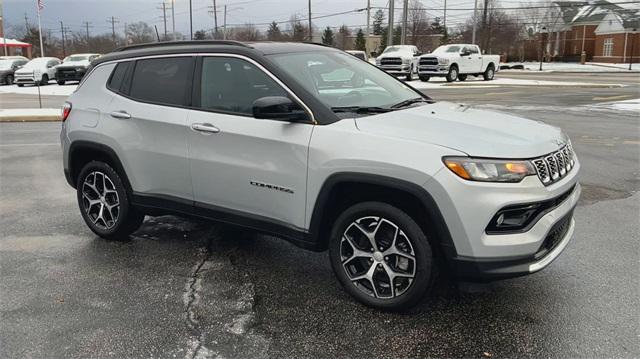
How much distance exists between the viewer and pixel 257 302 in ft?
12.9

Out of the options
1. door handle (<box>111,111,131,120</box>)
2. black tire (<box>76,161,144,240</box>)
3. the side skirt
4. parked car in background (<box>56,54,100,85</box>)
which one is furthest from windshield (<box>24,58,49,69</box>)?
the side skirt

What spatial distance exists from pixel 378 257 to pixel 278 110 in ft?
3.90

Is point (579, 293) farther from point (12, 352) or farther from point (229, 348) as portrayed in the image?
point (12, 352)

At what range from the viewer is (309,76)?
4.23 meters

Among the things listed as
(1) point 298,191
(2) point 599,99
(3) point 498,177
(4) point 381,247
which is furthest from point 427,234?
(2) point 599,99

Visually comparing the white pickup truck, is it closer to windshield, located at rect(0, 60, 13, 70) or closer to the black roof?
windshield, located at rect(0, 60, 13, 70)

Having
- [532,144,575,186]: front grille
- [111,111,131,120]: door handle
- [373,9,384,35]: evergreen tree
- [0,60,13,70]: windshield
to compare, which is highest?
[373,9,384,35]: evergreen tree

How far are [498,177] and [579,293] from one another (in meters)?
1.41

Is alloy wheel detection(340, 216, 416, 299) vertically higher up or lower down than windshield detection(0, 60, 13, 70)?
lower down

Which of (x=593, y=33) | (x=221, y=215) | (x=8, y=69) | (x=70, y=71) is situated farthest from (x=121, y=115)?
(x=593, y=33)

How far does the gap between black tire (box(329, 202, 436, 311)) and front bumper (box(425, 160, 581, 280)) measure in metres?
0.19

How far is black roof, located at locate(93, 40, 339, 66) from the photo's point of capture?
432 centimetres

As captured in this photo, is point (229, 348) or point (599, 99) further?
point (599, 99)

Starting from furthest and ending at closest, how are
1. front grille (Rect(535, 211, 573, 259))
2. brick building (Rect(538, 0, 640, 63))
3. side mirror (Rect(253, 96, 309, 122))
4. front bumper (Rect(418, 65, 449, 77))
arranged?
brick building (Rect(538, 0, 640, 63))
front bumper (Rect(418, 65, 449, 77))
side mirror (Rect(253, 96, 309, 122))
front grille (Rect(535, 211, 573, 259))
